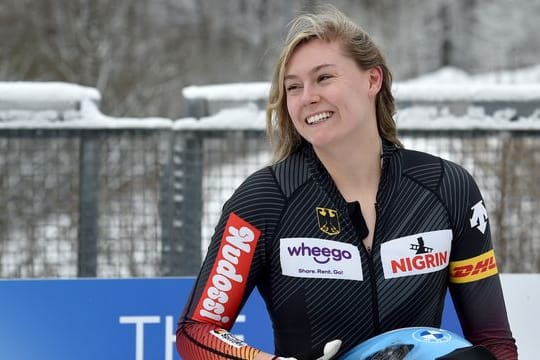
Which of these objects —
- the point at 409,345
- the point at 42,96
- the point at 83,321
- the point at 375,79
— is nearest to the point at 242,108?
the point at 42,96

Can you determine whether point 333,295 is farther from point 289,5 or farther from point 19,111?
point 289,5

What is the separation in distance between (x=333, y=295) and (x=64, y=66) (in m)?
15.9

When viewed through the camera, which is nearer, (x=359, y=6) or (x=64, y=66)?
(x=64, y=66)

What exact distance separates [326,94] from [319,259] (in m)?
0.44

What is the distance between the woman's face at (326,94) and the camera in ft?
8.16

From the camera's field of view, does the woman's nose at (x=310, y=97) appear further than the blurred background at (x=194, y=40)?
No

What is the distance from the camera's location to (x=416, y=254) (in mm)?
2535

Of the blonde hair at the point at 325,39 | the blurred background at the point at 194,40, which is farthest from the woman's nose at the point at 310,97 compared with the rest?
the blurred background at the point at 194,40

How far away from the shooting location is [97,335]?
3381mm

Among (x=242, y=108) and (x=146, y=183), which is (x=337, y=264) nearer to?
(x=242, y=108)

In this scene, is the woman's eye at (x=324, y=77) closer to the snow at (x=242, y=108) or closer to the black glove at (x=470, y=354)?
the black glove at (x=470, y=354)

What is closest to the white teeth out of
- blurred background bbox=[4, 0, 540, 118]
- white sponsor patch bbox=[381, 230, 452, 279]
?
white sponsor patch bbox=[381, 230, 452, 279]

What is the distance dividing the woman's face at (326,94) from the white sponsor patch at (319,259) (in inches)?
10.5

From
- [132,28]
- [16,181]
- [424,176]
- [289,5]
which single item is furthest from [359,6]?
[424,176]
